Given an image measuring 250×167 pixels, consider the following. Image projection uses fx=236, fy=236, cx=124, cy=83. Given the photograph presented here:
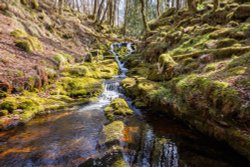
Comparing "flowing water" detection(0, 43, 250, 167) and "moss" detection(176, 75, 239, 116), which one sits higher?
"moss" detection(176, 75, 239, 116)

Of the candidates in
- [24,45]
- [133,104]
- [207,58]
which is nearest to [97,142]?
[133,104]

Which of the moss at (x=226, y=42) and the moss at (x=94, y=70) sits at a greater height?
the moss at (x=226, y=42)

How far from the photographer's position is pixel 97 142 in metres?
9.10

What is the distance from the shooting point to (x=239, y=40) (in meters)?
13.8

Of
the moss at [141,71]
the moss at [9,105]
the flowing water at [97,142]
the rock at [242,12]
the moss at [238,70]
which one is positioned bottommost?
the flowing water at [97,142]

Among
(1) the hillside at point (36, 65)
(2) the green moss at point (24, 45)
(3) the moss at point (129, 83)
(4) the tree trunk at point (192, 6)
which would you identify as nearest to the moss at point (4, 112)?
(1) the hillside at point (36, 65)

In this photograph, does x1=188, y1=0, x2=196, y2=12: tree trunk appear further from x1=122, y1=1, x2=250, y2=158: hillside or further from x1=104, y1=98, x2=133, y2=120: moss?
x1=104, y1=98, x2=133, y2=120: moss

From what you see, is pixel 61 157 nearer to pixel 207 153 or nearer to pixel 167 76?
pixel 207 153

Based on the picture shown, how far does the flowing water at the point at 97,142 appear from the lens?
7.70 m

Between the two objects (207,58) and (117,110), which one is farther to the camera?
(207,58)

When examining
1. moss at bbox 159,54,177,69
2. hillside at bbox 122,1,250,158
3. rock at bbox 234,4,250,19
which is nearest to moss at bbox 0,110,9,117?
hillside at bbox 122,1,250,158

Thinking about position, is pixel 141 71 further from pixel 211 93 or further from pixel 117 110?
pixel 211 93

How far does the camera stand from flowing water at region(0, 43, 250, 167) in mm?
7699

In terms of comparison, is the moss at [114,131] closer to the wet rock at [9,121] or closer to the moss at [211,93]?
the moss at [211,93]
